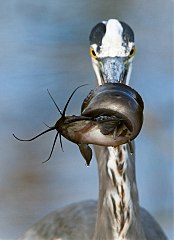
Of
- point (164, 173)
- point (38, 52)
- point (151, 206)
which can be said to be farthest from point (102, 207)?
point (38, 52)

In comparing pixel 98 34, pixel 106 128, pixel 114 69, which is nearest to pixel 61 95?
pixel 98 34

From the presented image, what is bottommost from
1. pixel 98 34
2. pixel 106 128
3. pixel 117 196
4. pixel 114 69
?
pixel 117 196

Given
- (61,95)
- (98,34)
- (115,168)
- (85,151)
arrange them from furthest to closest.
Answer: (61,95) < (98,34) < (115,168) < (85,151)

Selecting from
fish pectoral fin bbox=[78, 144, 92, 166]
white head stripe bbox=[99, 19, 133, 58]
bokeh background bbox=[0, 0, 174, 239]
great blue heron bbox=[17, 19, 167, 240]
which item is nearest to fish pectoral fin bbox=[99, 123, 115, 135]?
fish pectoral fin bbox=[78, 144, 92, 166]

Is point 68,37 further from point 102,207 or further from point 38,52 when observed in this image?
point 102,207

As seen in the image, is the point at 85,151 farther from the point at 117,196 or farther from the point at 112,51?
the point at 112,51

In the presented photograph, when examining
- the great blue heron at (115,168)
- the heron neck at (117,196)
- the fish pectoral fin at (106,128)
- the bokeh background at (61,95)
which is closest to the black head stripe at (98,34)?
the great blue heron at (115,168)

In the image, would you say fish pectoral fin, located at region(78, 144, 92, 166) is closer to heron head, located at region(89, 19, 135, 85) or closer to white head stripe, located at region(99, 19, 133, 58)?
heron head, located at region(89, 19, 135, 85)
